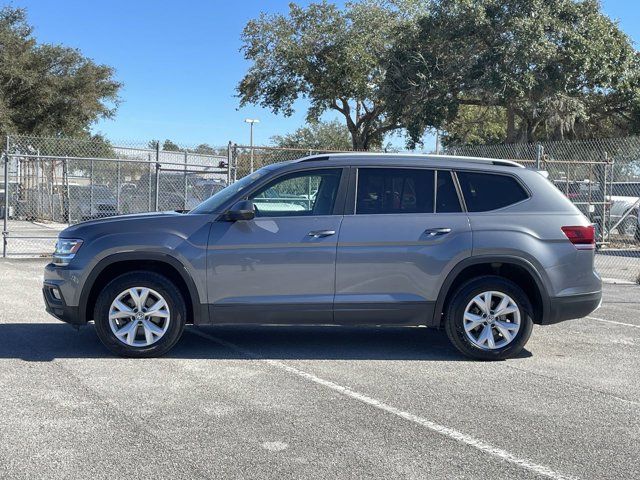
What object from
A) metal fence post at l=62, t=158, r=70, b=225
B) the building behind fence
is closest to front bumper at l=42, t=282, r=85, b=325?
the building behind fence

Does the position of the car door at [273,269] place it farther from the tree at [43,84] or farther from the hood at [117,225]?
the tree at [43,84]

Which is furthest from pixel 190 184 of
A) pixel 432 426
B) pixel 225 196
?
pixel 432 426

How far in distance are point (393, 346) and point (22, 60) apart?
2986 centimetres

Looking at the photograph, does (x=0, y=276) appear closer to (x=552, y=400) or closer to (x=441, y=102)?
(x=552, y=400)

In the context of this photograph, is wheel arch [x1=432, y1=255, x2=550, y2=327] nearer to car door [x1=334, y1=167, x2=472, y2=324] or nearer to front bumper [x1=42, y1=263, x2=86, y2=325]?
car door [x1=334, y1=167, x2=472, y2=324]

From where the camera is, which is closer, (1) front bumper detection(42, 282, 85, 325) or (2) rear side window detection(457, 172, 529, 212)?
(1) front bumper detection(42, 282, 85, 325)

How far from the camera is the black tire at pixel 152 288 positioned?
6.32m

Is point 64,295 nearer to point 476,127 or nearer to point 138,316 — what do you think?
point 138,316

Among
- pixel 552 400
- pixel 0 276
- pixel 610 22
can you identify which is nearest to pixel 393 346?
pixel 552 400

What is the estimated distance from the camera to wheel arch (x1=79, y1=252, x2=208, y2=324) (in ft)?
20.7

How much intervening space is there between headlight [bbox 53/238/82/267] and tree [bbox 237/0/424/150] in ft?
75.2

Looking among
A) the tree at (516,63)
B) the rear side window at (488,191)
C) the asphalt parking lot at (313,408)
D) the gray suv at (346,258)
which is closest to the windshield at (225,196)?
the gray suv at (346,258)

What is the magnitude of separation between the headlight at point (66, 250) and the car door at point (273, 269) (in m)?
1.23

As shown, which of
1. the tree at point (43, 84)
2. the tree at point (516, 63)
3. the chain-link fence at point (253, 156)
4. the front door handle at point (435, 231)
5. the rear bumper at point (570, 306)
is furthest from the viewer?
the tree at point (43, 84)
